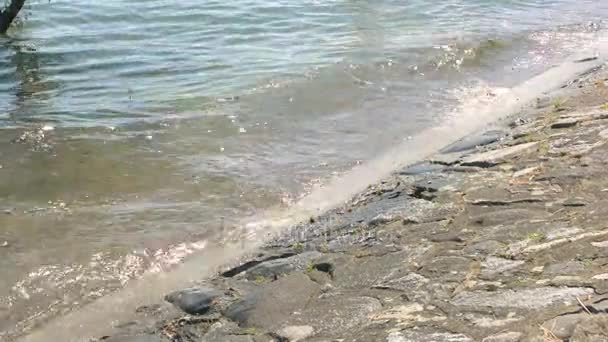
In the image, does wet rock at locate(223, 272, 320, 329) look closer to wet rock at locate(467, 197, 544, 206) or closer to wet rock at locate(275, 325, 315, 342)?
wet rock at locate(275, 325, 315, 342)

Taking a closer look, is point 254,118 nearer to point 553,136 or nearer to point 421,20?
point 553,136

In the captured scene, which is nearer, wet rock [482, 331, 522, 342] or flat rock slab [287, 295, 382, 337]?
wet rock [482, 331, 522, 342]

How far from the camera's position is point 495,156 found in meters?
6.67

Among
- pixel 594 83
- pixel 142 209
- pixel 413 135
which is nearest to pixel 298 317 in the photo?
pixel 142 209

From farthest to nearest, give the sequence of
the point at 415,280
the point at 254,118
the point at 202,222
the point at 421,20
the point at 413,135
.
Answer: the point at 421,20 < the point at 254,118 < the point at 413,135 < the point at 202,222 < the point at 415,280

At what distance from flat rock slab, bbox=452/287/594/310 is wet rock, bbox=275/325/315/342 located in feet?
2.80

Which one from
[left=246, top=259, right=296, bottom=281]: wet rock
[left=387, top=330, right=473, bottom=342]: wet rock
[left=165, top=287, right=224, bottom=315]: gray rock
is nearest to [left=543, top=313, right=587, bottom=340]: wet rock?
[left=387, top=330, right=473, bottom=342]: wet rock

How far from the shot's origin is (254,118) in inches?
368

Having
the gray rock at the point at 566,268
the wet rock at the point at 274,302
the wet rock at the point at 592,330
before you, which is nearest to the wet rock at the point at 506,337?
the wet rock at the point at 592,330

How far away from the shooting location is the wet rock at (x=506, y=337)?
3.18 m

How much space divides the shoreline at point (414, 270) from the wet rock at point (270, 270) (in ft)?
0.05

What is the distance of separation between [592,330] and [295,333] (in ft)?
5.49

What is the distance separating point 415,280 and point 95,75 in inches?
320

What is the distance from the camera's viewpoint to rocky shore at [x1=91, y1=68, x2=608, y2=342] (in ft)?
11.6
